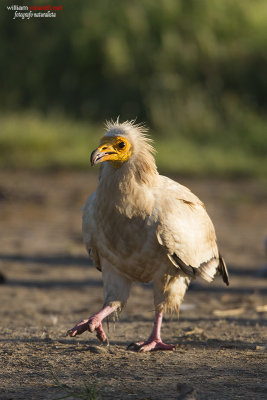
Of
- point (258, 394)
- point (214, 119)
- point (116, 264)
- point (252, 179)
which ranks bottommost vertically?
point (258, 394)

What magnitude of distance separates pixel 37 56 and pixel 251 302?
1383cm

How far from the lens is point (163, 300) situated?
4.84 metres

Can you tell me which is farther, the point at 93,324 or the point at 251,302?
the point at 251,302

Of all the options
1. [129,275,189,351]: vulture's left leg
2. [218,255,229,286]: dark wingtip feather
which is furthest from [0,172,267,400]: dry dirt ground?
[218,255,229,286]: dark wingtip feather

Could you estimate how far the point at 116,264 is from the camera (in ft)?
15.6

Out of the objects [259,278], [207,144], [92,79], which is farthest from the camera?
[92,79]

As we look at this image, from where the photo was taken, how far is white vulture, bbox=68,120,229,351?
4.57 m

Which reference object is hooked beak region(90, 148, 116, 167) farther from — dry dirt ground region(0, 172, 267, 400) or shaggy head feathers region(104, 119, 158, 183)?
dry dirt ground region(0, 172, 267, 400)

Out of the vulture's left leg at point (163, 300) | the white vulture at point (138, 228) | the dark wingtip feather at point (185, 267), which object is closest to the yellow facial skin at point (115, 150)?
the white vulture at point (138, 228)

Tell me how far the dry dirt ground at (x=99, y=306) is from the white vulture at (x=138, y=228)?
37 cm

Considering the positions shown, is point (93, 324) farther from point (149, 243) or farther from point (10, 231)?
point (10, 231)

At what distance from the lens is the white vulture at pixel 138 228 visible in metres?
4.57

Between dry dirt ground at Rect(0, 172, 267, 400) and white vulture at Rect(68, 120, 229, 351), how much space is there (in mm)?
366

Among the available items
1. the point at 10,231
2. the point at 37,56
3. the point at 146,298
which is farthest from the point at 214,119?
the point at 146,298
